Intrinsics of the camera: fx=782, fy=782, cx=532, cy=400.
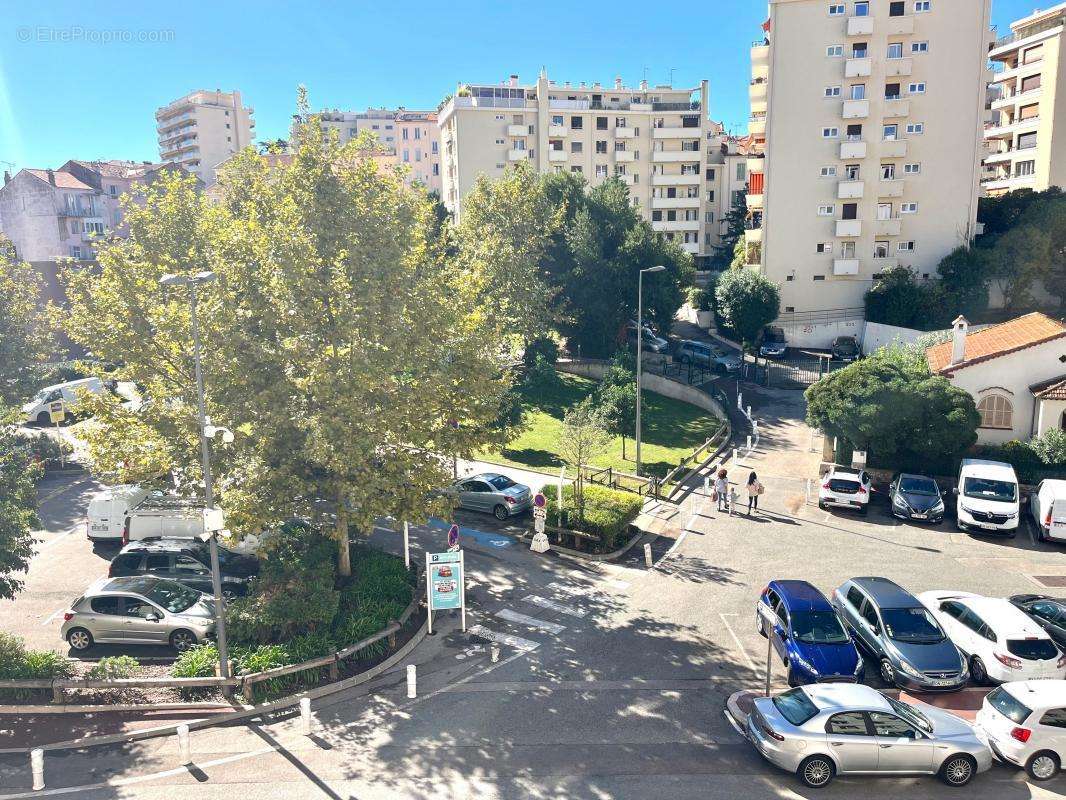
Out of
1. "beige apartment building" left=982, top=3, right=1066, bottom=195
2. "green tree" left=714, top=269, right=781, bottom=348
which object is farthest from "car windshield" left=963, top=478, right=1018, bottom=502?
"beige apartment building" left=982, top=3, right=1066, bottom=195

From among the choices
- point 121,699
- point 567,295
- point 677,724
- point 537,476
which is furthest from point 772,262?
point 121,699

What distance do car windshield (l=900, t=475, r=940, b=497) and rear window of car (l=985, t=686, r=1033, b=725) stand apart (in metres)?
13.4

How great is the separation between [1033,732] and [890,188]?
47090 mm

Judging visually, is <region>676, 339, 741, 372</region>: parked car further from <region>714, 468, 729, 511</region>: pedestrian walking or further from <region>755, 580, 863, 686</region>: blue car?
<region>755, 580, 863, 686</region>: blue car

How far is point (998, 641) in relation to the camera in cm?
1639

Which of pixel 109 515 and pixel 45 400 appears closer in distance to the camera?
pixel 109 515

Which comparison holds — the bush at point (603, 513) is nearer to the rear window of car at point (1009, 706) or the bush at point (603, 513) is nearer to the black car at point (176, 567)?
the black car at point (176, 567)

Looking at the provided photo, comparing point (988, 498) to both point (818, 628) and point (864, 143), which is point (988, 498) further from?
point (864, 143)

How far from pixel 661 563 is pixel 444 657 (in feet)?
26.3

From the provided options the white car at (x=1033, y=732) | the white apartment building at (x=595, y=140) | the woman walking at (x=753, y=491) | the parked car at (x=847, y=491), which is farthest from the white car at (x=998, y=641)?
the white apartment building at (x=595, y=140)

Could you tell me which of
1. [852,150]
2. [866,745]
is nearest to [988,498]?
[866,745]

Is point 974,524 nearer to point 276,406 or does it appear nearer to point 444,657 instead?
point 444,657

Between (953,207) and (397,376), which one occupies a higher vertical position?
(953,207)

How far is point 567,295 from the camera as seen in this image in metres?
49.2
